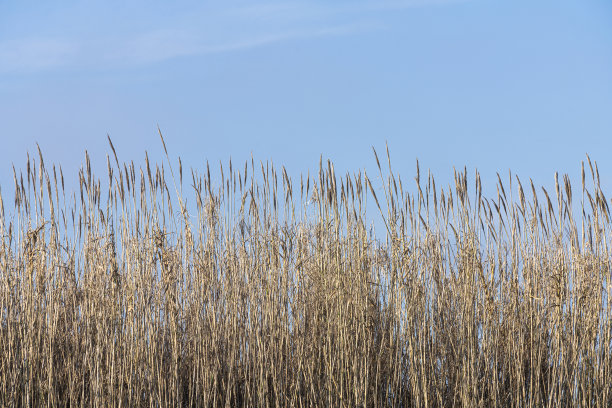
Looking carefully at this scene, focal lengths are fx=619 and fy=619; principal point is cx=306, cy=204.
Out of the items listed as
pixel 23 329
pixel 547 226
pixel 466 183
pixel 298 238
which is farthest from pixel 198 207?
pixel 547 226

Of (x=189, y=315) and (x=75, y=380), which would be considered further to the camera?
(x=189, y=315)

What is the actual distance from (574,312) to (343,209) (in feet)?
4.03

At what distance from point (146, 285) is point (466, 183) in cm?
156

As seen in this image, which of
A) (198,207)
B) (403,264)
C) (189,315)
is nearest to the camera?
(403,264)

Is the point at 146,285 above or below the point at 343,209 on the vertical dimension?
below

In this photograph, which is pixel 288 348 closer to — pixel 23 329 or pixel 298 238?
pixel 298 238

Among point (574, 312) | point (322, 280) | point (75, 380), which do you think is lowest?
point (75, 380)

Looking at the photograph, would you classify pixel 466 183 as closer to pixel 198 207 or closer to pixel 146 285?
pixel 198 207

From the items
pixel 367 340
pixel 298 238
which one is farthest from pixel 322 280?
pixel 298 238

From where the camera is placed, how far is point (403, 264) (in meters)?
2.80

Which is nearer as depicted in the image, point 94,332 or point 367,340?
point 367,340

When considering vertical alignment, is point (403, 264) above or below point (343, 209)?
below

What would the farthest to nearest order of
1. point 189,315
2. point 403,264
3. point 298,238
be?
point 298,238 → point 189,315 → point 403,264

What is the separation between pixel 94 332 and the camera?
3.12 metres
